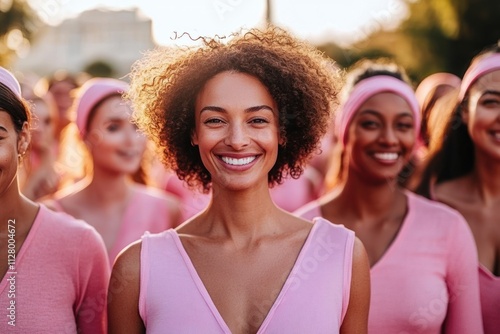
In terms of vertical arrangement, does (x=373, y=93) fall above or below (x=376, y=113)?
above

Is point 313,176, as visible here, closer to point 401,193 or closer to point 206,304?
point 401,193

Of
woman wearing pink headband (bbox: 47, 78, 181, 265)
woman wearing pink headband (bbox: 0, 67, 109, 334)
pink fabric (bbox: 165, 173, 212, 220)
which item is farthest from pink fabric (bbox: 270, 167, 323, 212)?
woman wearing pink headband (bbox: 0, 67, 109, 334)

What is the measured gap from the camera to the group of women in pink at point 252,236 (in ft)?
10.5

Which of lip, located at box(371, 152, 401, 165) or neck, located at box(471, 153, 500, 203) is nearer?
lip, located at box(371, 152, 401, 165)

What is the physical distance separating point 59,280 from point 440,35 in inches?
1178

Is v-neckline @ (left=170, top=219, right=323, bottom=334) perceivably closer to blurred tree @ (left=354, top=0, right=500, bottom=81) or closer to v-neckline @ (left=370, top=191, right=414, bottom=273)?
v-neckline @ (left=370, top=191, right=414, bottom=273)

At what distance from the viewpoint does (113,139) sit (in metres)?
5.54

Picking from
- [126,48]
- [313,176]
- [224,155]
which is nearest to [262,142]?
[224,155]

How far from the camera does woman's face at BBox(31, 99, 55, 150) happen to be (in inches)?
269

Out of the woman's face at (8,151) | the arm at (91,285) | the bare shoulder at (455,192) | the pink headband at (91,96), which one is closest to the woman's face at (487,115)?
the bare shoulder at (455,192)

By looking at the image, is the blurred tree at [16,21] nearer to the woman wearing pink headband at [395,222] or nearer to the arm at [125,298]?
Result: the woman wearing pink headband at [395,222]

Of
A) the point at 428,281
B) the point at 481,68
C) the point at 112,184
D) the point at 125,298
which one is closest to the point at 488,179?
the point at 481,68

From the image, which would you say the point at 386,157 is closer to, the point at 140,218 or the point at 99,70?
the point at 140,218

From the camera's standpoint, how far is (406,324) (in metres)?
3.76
